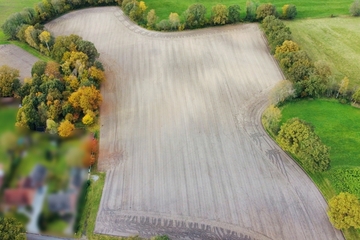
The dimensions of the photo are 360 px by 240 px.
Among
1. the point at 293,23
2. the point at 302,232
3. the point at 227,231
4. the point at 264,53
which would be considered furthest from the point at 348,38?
the point at 227,231

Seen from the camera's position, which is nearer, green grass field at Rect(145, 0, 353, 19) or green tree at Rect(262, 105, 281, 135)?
green tree at Rect(262, 105, 281, 135)

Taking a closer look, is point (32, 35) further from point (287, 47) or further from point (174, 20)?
point (287, 47)

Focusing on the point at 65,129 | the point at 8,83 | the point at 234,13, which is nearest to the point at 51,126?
the point at 65,129

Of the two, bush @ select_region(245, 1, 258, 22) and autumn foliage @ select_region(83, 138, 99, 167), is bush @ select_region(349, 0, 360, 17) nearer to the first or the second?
bush @ select_region(245, 1, 258, 22)

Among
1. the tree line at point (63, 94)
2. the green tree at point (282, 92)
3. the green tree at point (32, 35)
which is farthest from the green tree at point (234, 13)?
the green tree at point (32, 35)

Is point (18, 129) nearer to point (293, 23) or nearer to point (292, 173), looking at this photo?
point (292, 173)

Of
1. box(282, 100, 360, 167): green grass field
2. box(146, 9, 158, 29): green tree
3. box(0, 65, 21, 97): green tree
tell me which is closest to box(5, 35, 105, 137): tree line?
box(0, 65, 21, 97): green tree

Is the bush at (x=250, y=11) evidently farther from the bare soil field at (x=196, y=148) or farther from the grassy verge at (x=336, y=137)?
the grassy verge at (x=336, y=137)
